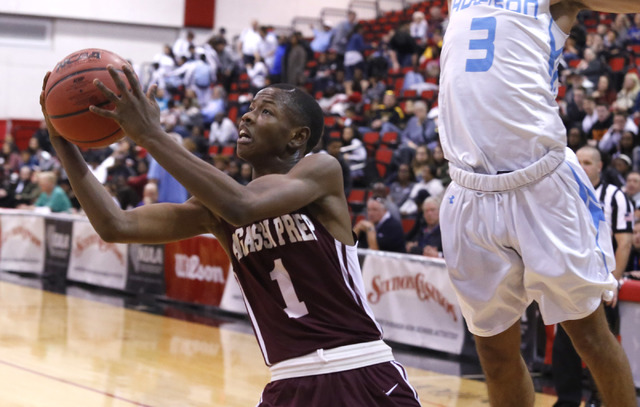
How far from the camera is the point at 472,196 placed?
337cm

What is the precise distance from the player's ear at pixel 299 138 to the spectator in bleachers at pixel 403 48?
1448 centimetres

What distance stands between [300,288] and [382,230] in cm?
657

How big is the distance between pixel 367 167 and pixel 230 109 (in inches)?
264

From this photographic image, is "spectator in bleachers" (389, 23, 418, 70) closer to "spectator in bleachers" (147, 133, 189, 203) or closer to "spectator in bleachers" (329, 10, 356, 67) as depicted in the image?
"spectator in bleachers" (329, 10, 356, 67)

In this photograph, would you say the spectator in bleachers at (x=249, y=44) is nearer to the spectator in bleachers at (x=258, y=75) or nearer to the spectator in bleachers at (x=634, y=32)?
the spectator in bleachers at (x=258, y=75)

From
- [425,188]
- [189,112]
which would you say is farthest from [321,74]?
[425,188]

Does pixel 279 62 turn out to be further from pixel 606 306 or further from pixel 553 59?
pixel 553 59

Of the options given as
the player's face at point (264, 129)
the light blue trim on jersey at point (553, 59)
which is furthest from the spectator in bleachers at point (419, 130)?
the player's face at point (264, 129)

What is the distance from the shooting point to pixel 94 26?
78.8 ft

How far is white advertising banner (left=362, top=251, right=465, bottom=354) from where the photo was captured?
7.60m

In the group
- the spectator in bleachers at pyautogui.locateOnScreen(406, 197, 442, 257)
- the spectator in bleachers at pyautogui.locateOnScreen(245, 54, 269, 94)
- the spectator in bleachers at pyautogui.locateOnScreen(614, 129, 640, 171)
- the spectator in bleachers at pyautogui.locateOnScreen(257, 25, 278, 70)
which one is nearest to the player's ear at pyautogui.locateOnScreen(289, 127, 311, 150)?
the spectator in bleachers at pyautogui.locateOnScreen(406, 197, 442, 257)

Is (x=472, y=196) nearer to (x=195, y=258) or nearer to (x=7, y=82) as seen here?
(x=195, y=258)

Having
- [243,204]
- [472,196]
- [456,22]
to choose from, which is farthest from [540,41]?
[243,204]

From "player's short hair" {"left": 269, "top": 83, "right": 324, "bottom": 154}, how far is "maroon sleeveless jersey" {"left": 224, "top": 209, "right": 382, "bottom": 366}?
31cm
